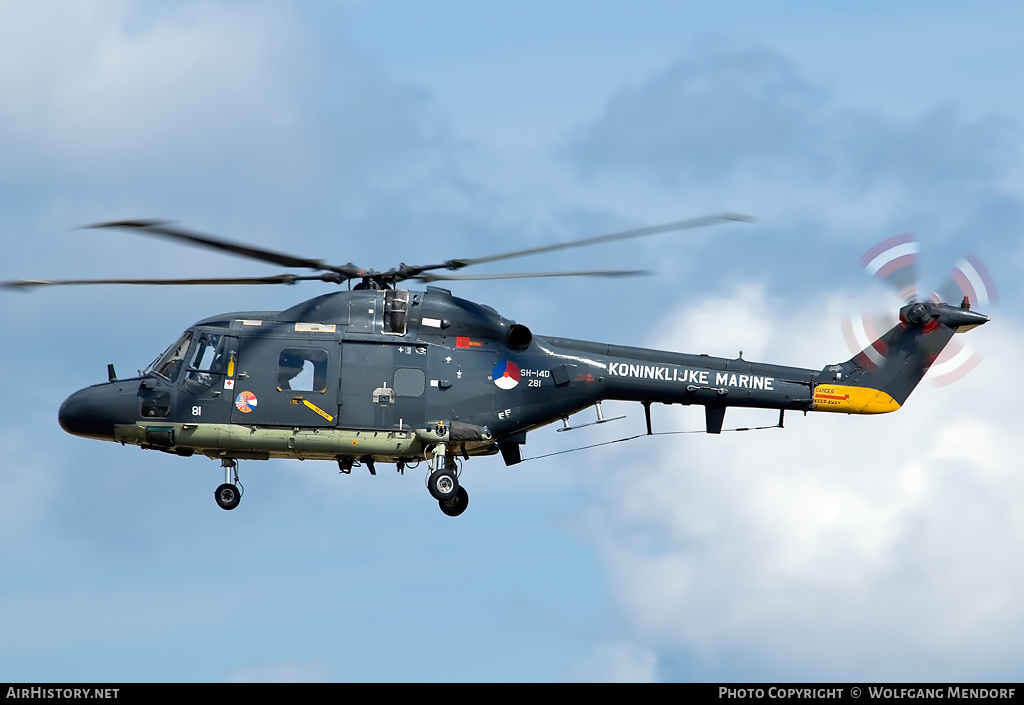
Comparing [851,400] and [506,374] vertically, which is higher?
[506,374]

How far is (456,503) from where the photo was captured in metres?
40.2

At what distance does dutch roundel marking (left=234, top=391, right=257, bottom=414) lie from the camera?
131 feet

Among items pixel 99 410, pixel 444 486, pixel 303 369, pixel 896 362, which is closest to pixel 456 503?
pixel 444 486

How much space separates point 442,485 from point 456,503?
0.70 metres

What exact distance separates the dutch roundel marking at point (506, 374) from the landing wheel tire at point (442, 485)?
2479 millimetres

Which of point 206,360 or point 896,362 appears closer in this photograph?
point 206,360

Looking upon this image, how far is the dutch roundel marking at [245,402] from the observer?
131 ft

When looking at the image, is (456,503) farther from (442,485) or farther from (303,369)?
(303,369)

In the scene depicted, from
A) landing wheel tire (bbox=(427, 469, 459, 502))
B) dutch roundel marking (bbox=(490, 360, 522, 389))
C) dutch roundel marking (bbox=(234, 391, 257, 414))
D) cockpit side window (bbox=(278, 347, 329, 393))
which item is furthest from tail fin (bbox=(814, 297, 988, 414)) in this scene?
dutch roundel marking (bbox=(234, 391, 257, 414))

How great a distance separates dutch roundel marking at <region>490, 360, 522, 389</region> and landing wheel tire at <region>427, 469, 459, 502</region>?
8.13 ft
